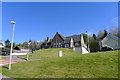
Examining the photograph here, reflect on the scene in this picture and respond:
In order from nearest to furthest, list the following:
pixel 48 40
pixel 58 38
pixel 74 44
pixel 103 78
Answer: pixel 103 78, pixel 74 44, pixel 58 38, pixel 48 40

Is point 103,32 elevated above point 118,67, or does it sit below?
above

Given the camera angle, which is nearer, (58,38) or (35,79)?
(35,79)

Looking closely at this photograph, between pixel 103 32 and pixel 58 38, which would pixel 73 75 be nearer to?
pixel 58 38

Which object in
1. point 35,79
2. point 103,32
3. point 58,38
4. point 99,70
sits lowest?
point 35,79

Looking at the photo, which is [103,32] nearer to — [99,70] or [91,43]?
[91,43]

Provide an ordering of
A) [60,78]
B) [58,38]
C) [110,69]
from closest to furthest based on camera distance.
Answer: [60,78] → [110,69] → [58,38]

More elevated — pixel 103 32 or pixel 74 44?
pixel 103 32

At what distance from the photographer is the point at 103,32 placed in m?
57.4

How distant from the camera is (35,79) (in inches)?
248

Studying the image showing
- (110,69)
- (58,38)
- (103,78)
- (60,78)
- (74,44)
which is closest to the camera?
(103,78)

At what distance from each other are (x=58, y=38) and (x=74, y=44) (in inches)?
341

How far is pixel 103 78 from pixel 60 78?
2612 mm

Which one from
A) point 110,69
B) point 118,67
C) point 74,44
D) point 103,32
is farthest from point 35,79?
point 103,32

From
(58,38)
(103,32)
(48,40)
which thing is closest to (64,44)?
(58,38)
